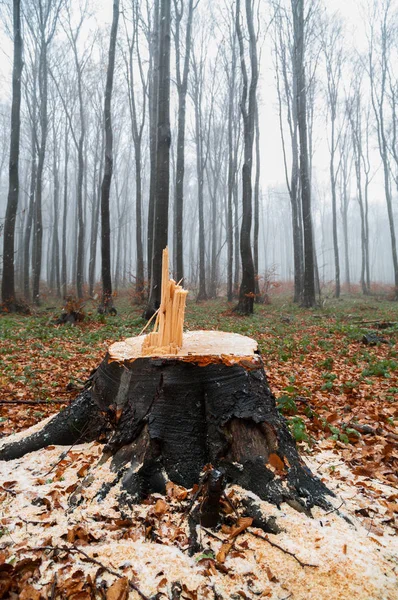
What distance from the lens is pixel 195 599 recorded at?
4.48ft

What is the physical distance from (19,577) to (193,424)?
1.10 m

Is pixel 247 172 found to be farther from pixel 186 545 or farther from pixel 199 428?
pixel 186 545

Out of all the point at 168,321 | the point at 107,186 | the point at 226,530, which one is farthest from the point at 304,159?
the point at 226,530

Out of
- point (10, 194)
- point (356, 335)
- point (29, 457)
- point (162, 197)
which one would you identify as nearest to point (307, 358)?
point (356, 335)

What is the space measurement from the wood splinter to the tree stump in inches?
5.1

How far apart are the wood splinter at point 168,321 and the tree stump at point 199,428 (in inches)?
5.1

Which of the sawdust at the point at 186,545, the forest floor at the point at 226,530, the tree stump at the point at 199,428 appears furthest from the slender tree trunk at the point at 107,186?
the sawdust at the point at 186,545

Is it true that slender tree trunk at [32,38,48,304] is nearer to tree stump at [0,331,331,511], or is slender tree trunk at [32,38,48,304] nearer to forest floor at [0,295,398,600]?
forest floor at [0,295,398,600]


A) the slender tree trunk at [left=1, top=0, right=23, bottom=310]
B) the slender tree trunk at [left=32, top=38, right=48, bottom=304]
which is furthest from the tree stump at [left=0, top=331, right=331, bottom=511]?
the slender tree trunk at [left=32, top=38, right=48, bottom=304]

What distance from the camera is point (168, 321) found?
257 cm

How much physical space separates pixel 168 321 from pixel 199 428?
0.83 m

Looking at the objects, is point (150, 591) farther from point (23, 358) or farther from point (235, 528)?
point (23, 358)

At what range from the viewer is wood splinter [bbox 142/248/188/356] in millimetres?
2553

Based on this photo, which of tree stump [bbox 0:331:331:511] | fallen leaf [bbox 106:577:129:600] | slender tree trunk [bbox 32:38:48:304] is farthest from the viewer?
slender tree trunk [bbox 32:38:48:304]
